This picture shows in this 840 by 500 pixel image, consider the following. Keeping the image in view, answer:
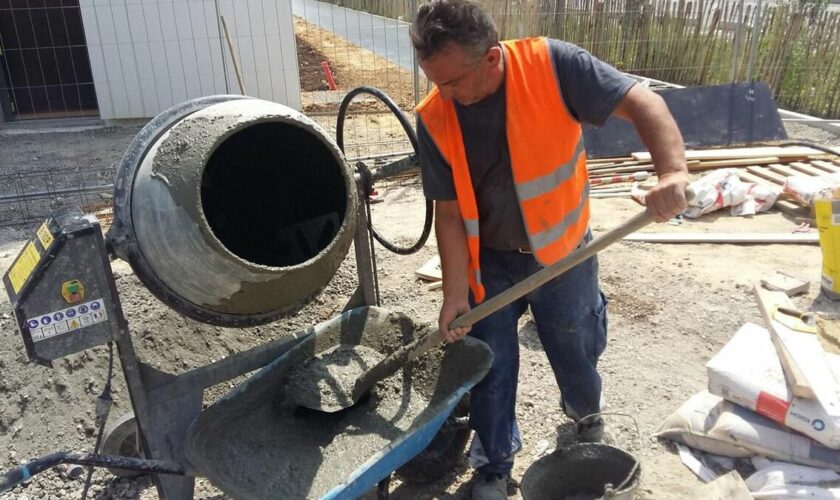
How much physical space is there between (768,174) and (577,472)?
4835 millimetres

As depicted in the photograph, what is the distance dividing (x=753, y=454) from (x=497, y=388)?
1107 mm

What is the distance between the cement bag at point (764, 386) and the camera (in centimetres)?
257

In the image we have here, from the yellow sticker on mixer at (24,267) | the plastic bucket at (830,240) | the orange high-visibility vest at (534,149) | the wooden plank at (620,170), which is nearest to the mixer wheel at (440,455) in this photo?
the orange high-visibility vest at (534,149)

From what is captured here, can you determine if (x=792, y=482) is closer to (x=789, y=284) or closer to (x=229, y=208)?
(x=789, y=284)

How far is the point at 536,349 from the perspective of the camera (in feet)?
12.4

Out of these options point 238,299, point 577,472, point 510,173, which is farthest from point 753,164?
point 238,299

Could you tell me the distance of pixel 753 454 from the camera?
9.15ft

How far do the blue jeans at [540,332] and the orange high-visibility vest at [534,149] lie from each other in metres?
0.17

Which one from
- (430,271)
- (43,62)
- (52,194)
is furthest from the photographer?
(43,62)

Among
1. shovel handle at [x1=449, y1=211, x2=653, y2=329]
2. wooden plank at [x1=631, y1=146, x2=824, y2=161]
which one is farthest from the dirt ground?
wooden plank at [x1=631, y1=146, x2=824, y2=161]

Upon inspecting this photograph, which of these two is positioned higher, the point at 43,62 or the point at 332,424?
the point at 43,62

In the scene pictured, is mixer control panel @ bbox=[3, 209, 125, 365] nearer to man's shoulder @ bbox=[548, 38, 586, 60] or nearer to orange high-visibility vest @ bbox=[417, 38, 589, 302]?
orange high-visibility vest @ bbox=[417, 38, 589, 302]

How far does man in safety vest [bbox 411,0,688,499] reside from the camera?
208cm

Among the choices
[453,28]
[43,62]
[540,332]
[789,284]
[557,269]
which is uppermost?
[453,28]
